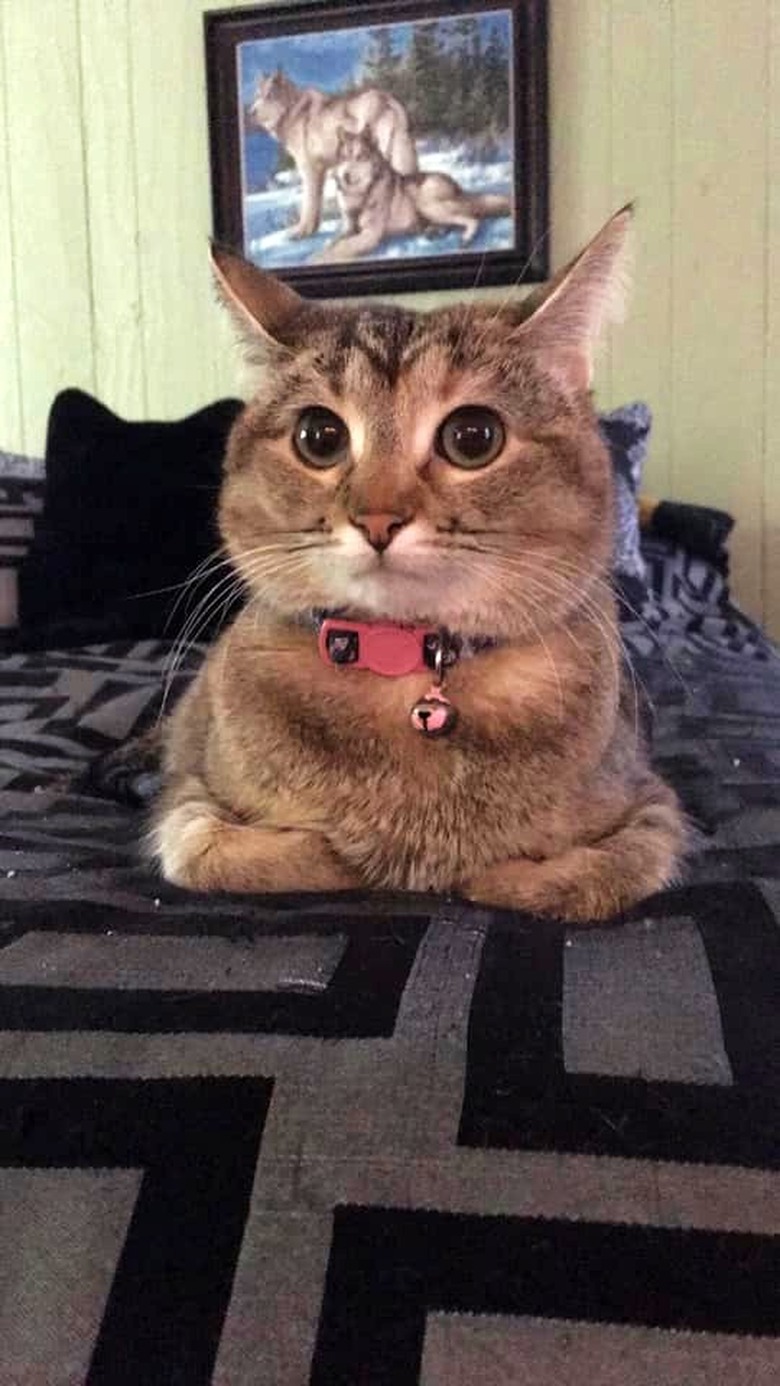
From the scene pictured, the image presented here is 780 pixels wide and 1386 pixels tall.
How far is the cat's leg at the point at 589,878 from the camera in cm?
85

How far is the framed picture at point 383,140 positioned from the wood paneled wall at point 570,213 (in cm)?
9

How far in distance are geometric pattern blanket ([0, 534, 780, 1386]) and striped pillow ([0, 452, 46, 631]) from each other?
1.57 metres

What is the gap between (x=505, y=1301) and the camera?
0.50 m

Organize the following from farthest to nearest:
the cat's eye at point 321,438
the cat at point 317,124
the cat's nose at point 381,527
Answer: the cat at point 317,124 < the cat's eye at point 321,438 < the cat's nose at point 381,527

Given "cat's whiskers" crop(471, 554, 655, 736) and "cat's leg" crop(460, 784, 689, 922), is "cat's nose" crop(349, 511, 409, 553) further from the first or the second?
"cat's leg" crop(460, 784, 689, 922)

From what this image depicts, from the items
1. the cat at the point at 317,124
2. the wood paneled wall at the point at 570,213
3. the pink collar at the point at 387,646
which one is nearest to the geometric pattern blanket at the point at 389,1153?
the pink collar at the point at 387,646

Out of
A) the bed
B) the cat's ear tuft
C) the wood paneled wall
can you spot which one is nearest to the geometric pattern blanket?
the bed

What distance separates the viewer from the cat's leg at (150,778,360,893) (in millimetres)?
893

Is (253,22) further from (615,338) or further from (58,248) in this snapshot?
(615,338)

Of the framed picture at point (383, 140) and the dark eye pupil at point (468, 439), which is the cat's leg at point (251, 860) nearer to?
the dark eye pupil at point (468, 439)

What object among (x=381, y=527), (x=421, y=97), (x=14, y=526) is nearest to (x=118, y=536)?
(x=14, y=526)

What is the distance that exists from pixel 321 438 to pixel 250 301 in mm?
192

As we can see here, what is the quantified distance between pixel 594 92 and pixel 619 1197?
2.55m

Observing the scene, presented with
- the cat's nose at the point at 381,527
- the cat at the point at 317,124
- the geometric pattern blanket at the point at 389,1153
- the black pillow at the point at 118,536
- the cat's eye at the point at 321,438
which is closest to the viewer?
the geometric pattern blanket at the point at 389,1153
